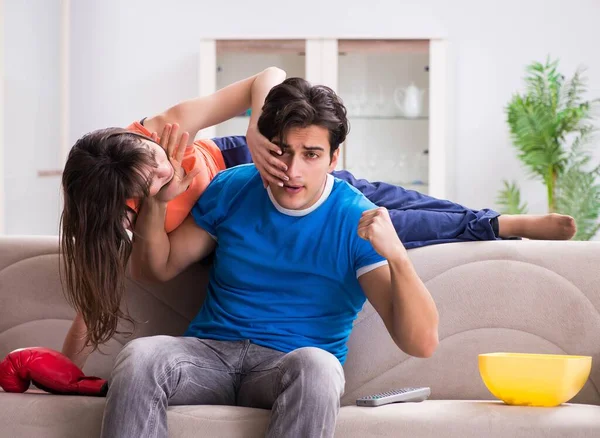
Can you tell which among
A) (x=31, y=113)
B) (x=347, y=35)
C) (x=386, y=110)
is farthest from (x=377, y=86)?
(x=31, y=113)

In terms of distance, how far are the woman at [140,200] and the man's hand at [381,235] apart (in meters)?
0.28

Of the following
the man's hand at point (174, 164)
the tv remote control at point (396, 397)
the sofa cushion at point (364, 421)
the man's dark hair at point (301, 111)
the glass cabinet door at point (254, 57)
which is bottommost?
the sofa cushion at point (364, 421)

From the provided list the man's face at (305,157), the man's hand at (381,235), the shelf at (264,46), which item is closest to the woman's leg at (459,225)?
the man's face at (305,157)

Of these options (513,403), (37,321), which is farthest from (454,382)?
(37,321)

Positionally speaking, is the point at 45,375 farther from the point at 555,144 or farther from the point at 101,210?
the point at 555,144

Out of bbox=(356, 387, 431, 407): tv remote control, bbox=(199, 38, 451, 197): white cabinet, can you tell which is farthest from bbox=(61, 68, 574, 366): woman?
bbox=(199, 38, 451, 197): white cabinet

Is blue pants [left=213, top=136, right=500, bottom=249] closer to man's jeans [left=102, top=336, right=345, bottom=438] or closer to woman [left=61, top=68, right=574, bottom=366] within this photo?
woman [left=61, top=68, right=574, bottom=366]

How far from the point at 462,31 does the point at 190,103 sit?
3.37 metres

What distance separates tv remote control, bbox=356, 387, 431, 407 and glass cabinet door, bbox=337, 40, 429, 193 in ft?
10.0

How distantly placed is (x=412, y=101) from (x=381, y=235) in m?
3.39

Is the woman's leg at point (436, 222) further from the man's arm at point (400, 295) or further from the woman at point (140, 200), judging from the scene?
the man's arm at point (400, 295)

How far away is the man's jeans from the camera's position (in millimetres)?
1626

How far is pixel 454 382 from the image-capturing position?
2.17 meters

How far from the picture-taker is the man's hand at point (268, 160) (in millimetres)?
1896
